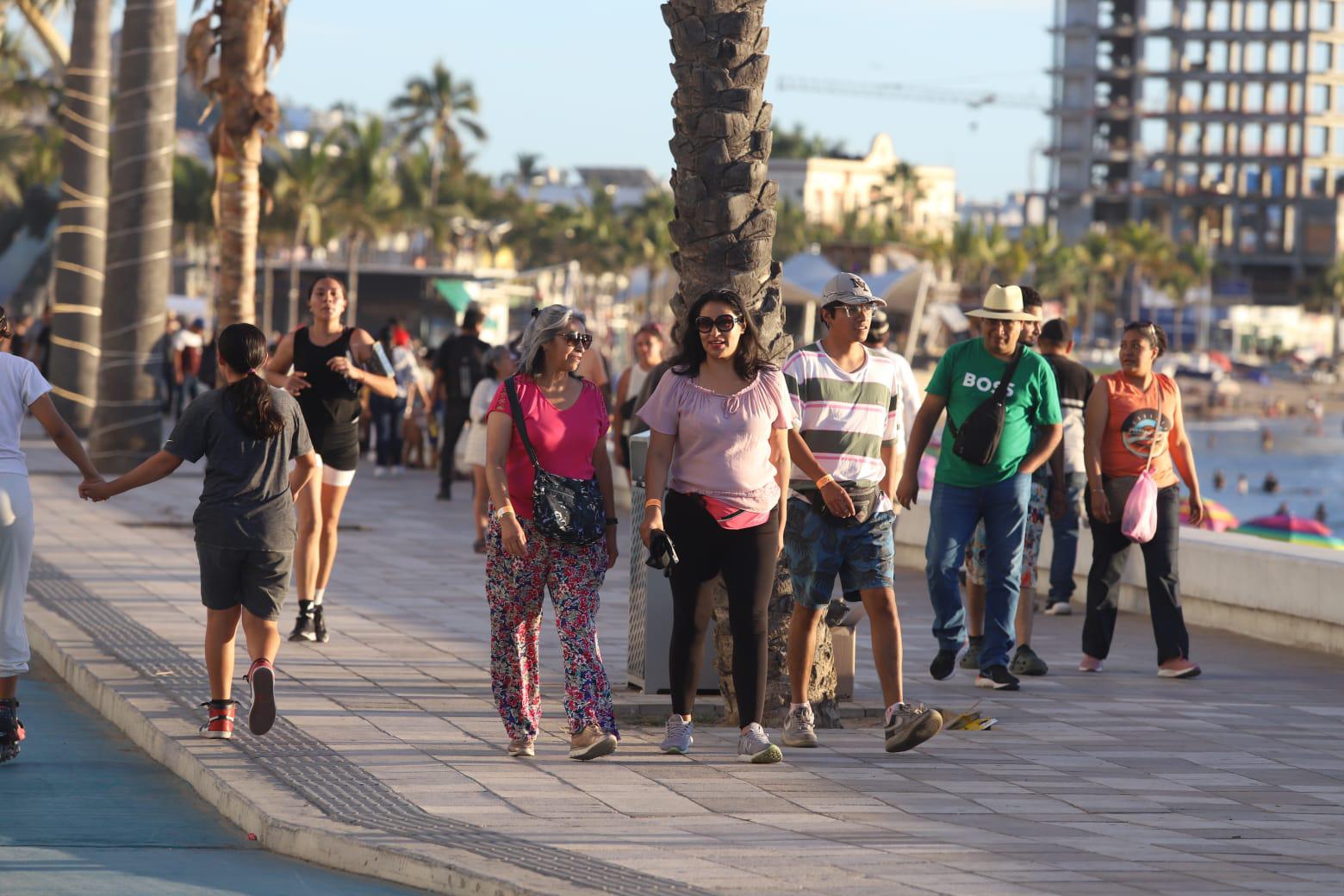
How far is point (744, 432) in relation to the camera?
741cm

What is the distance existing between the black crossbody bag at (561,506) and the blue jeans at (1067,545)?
4.83 meters

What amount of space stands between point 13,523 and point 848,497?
122 inches

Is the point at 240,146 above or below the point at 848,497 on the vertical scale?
above

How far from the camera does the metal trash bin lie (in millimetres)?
8570

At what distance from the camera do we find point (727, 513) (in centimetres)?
744

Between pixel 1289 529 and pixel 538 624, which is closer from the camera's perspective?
pixel 538 624

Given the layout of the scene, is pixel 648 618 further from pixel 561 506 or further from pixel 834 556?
pixel 561 506

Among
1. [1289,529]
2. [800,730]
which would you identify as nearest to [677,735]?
[800,730]

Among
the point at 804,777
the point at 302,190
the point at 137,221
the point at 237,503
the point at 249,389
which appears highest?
the point at 302,190

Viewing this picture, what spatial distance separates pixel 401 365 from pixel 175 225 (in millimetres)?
65519

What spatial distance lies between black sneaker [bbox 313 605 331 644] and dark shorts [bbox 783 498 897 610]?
319 cm

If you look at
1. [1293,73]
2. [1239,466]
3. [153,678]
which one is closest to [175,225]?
[1239,466]

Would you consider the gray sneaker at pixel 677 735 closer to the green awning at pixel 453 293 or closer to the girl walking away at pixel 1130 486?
the girl walking away at pixel 1130 486

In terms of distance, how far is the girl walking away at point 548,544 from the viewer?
24.4ft
